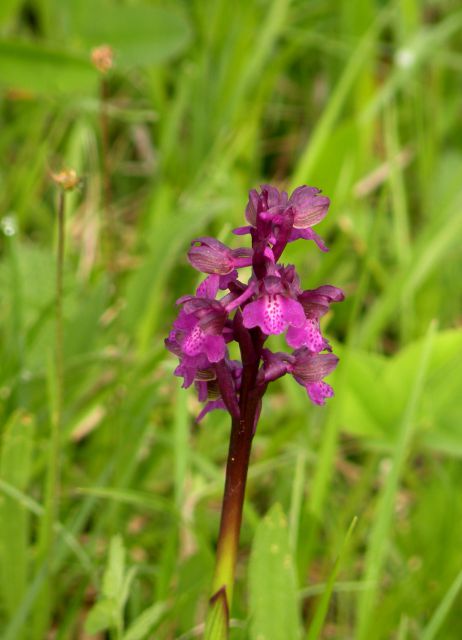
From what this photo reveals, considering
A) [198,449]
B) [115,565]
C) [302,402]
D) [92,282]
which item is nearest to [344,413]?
[302,402]

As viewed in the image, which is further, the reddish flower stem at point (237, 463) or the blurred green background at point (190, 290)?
the blurred green background at point (190, 290)

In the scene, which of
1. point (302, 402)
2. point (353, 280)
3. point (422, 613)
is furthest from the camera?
point (353, 280)

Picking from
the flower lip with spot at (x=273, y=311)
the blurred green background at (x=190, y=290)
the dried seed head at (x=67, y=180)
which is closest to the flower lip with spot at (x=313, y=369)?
the flower lip with spot at (x=273, y=311)

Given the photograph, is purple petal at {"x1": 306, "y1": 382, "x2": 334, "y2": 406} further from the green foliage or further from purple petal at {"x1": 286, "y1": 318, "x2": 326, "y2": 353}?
the green foliage

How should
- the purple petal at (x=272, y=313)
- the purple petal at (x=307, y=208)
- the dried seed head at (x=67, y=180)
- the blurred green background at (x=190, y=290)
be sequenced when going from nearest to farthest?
the purple petal at (x=272, y=313) < the purple petal at (x=307, y=208) < the dried seed head at (x=67, y=180) < the blurred green background at (x=190, y=290)

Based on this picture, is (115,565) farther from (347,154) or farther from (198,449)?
(347,154)

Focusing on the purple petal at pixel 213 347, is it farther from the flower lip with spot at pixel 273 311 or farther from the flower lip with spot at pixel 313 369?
the flower lip with spot at pixel 313 369

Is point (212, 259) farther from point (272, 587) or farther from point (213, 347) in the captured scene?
point (272, 587)
